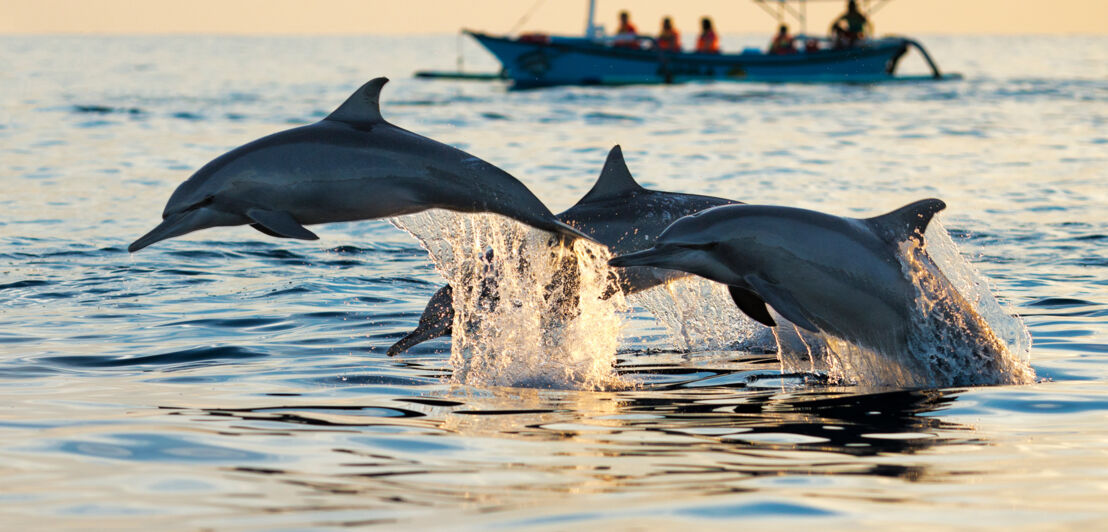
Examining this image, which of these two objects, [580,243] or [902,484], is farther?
[580,243]

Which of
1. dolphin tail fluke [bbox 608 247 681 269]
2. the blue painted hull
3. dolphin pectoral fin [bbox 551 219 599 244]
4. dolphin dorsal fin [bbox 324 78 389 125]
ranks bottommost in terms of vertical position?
dolphin tail fluke [bbox 608 247 681 269]

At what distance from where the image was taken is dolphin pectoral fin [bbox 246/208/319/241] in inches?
297

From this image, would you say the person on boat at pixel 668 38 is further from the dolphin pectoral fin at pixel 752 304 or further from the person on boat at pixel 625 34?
the dolphin pectoral fin at pixel 752 304

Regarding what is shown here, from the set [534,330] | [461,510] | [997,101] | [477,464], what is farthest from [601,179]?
[997,101]

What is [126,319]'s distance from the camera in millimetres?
10898

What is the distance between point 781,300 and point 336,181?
2.61 meters

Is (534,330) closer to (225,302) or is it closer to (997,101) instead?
(225,302)

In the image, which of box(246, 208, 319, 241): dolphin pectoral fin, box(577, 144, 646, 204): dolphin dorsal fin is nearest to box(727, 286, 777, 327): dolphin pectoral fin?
box(577, 144, 646, 204): dolphin dorsal fin

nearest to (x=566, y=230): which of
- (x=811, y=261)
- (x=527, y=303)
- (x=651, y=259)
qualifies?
(x=651, y=259)

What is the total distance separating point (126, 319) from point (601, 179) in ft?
13.5

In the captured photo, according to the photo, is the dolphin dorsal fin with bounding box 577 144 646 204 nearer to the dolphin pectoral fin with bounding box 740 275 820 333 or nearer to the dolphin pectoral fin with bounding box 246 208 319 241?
the dolphin pectoral fin with bounding box 740 275 820 333

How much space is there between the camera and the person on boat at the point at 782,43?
51.2 m

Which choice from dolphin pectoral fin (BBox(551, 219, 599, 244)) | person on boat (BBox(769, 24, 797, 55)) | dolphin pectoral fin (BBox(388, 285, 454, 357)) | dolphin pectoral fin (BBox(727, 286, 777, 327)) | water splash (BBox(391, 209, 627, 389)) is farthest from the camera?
person on boat (BBox(769, 24, 797, 55))

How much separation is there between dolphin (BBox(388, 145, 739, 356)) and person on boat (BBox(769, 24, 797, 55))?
42.8 metres
